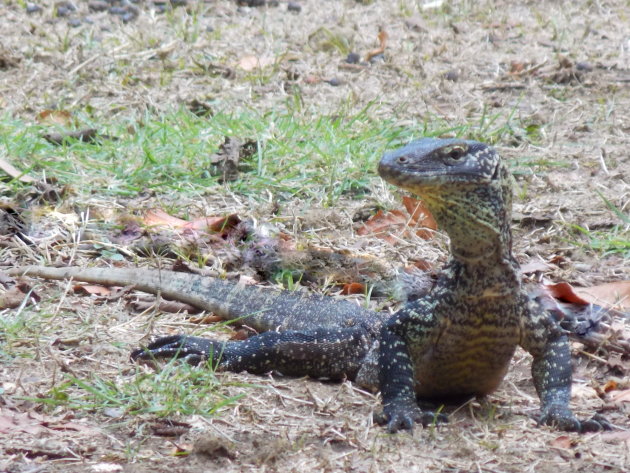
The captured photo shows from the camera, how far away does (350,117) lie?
775cm

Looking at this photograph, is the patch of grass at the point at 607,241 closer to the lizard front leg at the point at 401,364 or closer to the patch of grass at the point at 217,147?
the patch of grass at the point at 217,147

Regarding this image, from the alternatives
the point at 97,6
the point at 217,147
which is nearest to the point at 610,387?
the point at 217,147

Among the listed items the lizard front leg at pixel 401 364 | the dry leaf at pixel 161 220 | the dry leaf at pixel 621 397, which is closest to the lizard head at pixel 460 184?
the lizard front leg at pixel 401 364

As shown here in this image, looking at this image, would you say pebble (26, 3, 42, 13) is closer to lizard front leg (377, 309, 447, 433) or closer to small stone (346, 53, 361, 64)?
small stone (346, 53, 361, 64)

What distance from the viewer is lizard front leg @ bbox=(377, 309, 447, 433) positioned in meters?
3.87

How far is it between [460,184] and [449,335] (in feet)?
2.27

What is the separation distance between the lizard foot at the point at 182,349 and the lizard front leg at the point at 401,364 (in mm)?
810

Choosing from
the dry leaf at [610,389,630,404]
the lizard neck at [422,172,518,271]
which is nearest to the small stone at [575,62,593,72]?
the dry leaf at [610,389,630,404]

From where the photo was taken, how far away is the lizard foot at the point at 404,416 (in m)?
3.75

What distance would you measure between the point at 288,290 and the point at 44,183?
1.94m

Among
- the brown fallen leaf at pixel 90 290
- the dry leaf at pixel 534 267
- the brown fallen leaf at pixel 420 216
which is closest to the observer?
the brown fallen leaf at pixel 90 290

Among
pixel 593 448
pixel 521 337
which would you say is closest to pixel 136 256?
pixel 521 337

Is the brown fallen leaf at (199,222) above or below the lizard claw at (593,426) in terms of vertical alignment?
below

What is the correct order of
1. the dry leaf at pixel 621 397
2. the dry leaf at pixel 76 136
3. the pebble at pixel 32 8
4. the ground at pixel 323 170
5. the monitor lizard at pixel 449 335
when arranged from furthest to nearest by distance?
the pebble at pixel 32 8 < the dry leaf at pixel 76 136 < the dry leaf at pixel 621 397 < the monitor lizard at pixel 449 335 < the ground at pixel 323 170
